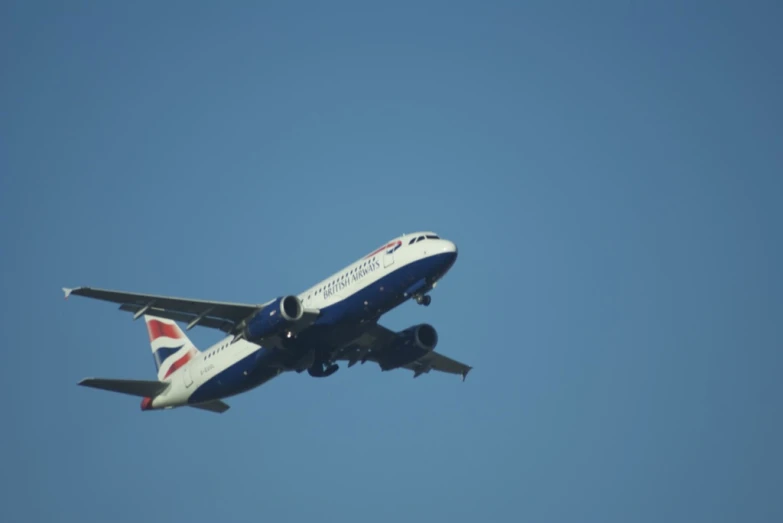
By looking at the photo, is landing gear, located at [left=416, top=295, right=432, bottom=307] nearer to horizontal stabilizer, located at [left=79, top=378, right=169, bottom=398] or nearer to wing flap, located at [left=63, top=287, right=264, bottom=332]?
wing flap, located at [left=63, top=287, right=264, bottom=332]

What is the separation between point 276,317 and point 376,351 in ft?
35.1

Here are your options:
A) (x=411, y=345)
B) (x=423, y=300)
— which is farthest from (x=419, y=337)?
(x=423, y=300)

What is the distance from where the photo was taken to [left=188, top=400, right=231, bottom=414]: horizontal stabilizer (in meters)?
66.3

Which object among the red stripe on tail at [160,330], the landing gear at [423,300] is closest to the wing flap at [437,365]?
the landing gear at [423,300]

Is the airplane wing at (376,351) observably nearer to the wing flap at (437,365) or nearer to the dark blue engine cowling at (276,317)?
the wing flap at (437,365)

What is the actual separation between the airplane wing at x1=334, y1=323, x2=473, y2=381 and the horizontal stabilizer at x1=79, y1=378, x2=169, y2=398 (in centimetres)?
1065

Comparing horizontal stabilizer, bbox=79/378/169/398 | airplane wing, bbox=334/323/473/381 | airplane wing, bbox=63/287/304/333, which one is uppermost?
airplane wing, bbox=334/323/473/381

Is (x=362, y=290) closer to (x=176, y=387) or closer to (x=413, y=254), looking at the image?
(x=413, y=254)

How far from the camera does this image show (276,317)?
187 feet

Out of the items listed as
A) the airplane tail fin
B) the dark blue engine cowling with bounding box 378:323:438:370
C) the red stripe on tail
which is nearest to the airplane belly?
the airplane tail fin

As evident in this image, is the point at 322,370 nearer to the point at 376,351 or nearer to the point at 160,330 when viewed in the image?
the point at 376,351

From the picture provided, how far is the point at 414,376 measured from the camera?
71062 mm

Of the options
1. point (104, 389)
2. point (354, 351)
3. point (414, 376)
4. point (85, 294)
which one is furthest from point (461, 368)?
point (85, 294)

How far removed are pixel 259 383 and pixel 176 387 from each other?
18.9 ft
